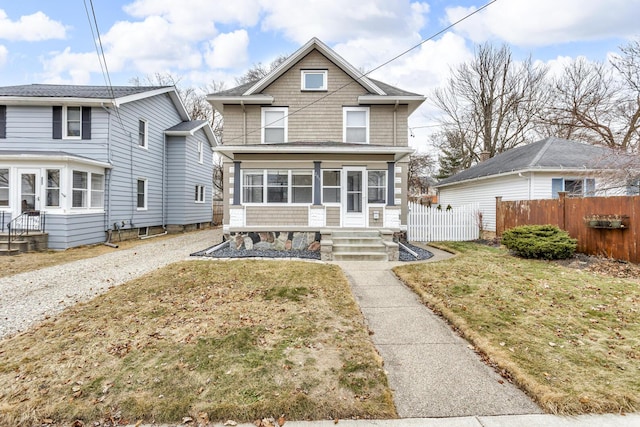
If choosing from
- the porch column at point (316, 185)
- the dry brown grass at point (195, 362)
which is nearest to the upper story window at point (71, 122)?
the porch column at point (316, 185)

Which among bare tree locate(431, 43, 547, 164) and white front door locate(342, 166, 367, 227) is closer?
white front door locate(342, 166, 367, 227)

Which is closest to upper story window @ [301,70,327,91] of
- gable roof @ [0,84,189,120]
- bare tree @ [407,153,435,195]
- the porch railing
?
gable roof @ [0,84,189,120]

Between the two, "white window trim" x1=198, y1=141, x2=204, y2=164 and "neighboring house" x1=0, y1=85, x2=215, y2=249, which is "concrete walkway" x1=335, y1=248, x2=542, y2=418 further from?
"white window trim" x1=198, y1=141, x2=204, y2=164

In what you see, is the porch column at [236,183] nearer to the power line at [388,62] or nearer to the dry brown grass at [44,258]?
the power line at [388,62]

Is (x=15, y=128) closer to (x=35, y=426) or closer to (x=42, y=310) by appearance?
(x=42, y=310)

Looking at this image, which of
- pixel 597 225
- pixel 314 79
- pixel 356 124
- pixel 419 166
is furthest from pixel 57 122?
pixel 419 166

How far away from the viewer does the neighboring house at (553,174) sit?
39.8 ft

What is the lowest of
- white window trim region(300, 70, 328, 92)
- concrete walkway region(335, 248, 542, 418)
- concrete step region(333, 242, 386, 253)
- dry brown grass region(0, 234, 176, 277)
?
concrete walkway region(335, 248, 542, 418)

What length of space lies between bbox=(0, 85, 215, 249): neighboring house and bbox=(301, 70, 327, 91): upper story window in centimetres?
738

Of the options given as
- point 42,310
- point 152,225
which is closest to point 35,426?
point 42,310

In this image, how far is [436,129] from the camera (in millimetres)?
31625

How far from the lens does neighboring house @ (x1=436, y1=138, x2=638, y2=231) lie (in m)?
12.1

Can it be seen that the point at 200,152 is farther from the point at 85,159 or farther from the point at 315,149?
the point at 315,149

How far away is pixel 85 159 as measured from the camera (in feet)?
37.8
